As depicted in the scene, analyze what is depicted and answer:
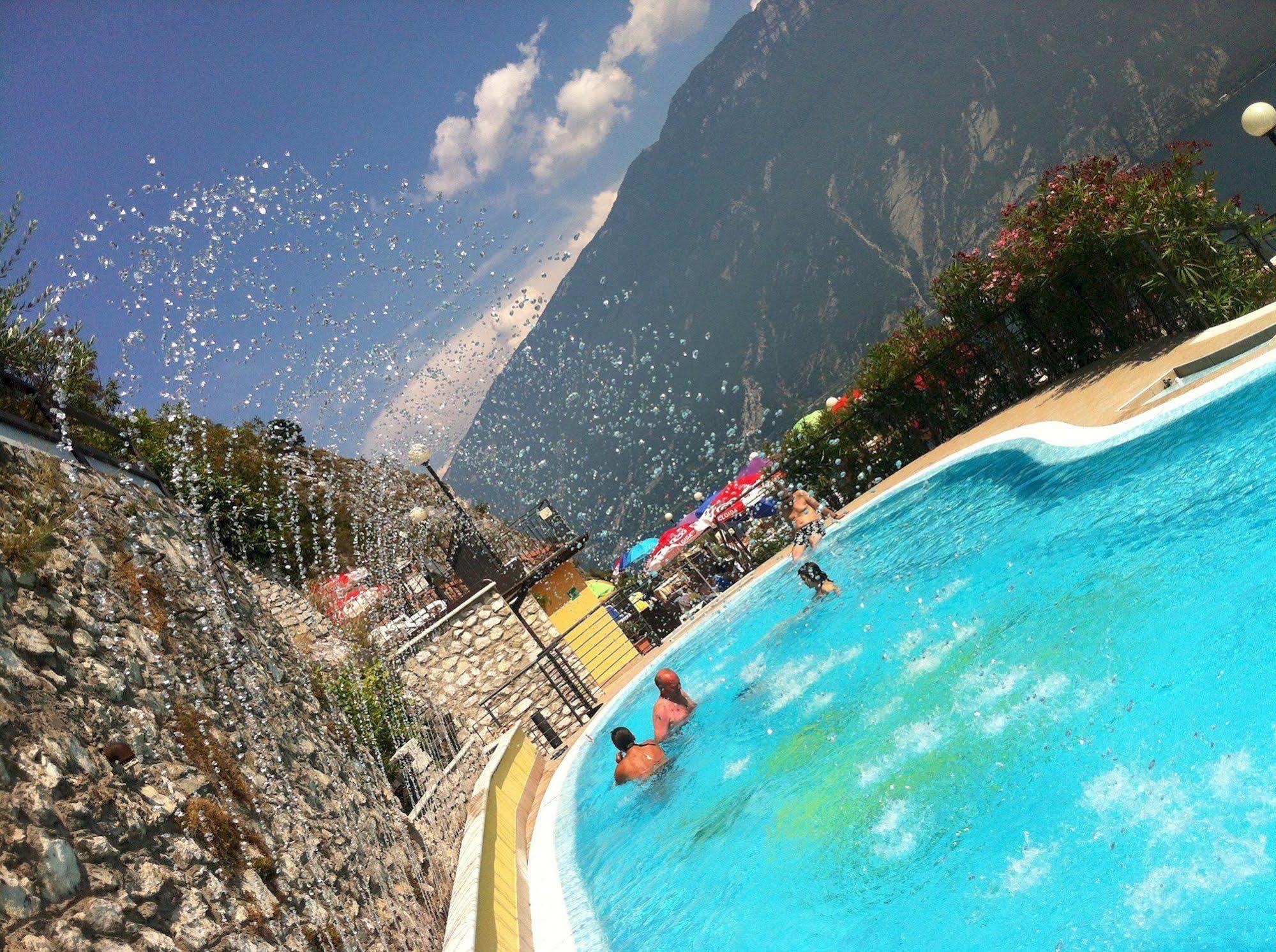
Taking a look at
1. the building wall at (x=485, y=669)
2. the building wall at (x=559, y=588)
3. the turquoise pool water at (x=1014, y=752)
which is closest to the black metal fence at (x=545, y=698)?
the building wall at (x=485, y=669)

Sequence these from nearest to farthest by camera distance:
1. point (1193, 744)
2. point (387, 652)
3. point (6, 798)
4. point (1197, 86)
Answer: point (6, 798) → point (1193, 744) → point (387, 652) → point (1197, 86)

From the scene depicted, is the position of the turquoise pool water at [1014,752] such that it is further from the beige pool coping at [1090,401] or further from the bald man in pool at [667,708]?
the beige pool coping at [1090,401]

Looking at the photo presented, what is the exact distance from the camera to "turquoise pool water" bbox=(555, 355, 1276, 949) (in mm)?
4324

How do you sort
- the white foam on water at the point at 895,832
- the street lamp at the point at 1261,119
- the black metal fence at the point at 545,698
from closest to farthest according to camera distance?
the white foam on water at the point at 895,832 → the street lamp at the point at 1261,119 → the black metal fence at the point at 545,698

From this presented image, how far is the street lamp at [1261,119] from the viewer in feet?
38.1

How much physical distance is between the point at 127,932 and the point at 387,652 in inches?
505

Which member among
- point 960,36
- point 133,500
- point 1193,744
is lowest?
point 1193,744

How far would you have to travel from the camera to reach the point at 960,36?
182250mm

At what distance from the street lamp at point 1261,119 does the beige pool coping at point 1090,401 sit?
121 inches

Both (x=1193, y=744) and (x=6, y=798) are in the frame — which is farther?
(x=1193, y=744)

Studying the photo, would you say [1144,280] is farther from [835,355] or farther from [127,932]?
[835,355]

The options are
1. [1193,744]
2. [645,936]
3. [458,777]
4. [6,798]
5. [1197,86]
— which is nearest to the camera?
[6,798]

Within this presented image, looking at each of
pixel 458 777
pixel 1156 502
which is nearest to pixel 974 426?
pixel 1156 502

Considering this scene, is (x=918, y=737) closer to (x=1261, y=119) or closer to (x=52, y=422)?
(x=52, y=422)
